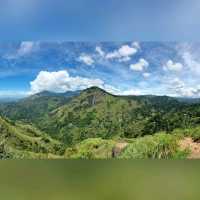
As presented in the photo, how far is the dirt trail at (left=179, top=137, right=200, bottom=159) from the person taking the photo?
75.7 meters

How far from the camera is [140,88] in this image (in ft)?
509

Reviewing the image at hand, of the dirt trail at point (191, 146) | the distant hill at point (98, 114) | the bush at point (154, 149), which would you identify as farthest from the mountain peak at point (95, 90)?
the dirt trail at point (191, 146)

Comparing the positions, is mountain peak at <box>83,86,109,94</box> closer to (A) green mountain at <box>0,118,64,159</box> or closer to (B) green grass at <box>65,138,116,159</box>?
(A) green mountain at <box>0,118,64,159</box>

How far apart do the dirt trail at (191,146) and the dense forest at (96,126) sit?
846 mm

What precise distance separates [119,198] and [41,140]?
80318 mm

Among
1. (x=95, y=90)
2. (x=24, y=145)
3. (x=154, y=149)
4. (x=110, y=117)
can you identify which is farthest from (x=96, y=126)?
(x=154, y=149)

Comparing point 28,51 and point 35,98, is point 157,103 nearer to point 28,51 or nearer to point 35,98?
point 35,98

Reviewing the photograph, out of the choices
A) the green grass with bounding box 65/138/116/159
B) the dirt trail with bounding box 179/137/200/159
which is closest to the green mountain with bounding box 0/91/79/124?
the green grass with bounding box 65/138/116/159

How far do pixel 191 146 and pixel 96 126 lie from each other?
128 feet

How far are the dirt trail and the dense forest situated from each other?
0.85 meters

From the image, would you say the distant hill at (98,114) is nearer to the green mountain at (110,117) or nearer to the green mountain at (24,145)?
the green mountain at (110,117)

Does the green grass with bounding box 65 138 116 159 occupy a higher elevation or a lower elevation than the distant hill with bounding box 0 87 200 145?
lower

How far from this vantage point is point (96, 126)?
114562mm

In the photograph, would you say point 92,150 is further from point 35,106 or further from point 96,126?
point 35,106
